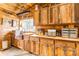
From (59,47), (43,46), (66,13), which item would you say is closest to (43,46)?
(43,46)

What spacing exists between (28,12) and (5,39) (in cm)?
Answer: 64

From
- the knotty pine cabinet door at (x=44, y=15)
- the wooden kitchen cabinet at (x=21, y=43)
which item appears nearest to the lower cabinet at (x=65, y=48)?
the knotty pine cabinet door at (x=44, y=15)

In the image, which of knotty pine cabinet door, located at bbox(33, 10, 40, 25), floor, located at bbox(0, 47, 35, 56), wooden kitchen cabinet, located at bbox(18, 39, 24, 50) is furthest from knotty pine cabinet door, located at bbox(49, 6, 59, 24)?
floor, located at bbox(0, 47, 35, 56)

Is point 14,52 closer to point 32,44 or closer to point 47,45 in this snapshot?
point 32,44

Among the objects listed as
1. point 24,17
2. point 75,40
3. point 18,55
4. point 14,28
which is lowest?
point 18,55

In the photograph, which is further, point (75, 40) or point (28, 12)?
point (28, 12)

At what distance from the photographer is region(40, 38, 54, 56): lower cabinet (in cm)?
284

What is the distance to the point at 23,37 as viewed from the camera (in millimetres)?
2887

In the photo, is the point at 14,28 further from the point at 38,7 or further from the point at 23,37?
the point at 38,7

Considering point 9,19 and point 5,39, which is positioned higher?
point 9,19

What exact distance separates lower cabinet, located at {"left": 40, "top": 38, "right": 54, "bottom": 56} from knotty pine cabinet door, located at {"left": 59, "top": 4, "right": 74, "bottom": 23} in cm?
45

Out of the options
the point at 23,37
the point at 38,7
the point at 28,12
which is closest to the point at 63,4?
the point at 38,7

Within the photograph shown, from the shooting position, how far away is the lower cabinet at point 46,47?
2.84 metres

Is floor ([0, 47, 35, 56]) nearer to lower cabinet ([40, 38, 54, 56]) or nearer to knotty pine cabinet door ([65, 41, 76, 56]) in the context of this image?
lower cabinet ([40, 38, 54, 56])
